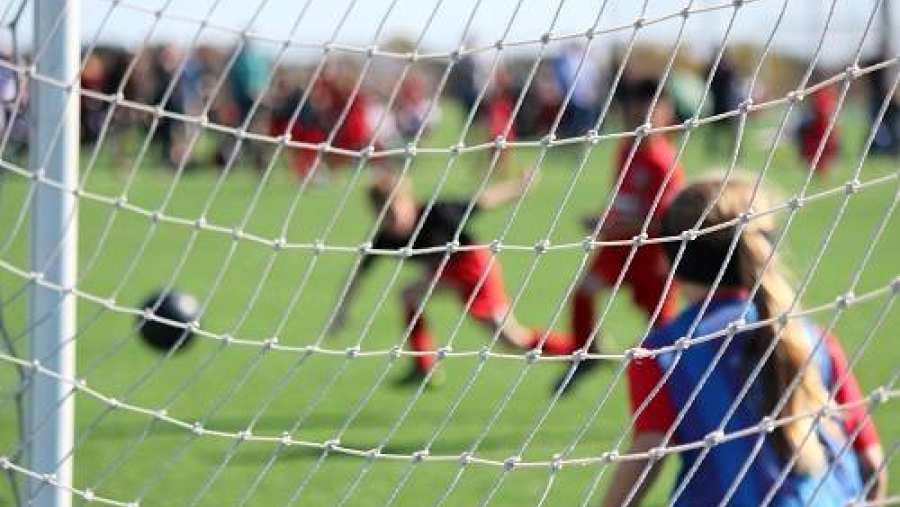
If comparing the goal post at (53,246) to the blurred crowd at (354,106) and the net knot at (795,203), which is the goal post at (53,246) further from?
the blurred crowd at (354,106)

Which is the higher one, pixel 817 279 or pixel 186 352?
pixel 817 279

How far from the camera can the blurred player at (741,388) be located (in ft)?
9.86

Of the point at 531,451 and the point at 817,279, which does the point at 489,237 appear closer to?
the point at 817,279

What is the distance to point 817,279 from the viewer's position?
34.9ft

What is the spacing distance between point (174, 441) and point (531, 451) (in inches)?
52.7

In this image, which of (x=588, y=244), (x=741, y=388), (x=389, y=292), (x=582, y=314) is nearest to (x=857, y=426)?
(x=741, y=388)

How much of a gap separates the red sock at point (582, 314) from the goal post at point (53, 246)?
157 inches

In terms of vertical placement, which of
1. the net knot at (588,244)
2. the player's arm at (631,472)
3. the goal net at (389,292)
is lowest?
the player's arm at (631,472)

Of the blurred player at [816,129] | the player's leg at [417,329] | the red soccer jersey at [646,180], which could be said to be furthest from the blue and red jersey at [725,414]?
the blurred player at [816,129]

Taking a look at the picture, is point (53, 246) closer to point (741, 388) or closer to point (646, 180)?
point (741, 388)

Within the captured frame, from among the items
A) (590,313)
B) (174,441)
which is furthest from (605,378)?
(174,441)

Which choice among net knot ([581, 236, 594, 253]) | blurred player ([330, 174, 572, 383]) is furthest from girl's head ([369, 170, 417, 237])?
net knot ([581, 236, 594, 253])

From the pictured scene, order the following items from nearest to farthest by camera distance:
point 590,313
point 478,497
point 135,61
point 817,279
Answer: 1. point 135,61
2. point 478,497
3. point 590,313
4. point 817,279

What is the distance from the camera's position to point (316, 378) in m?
7.32
